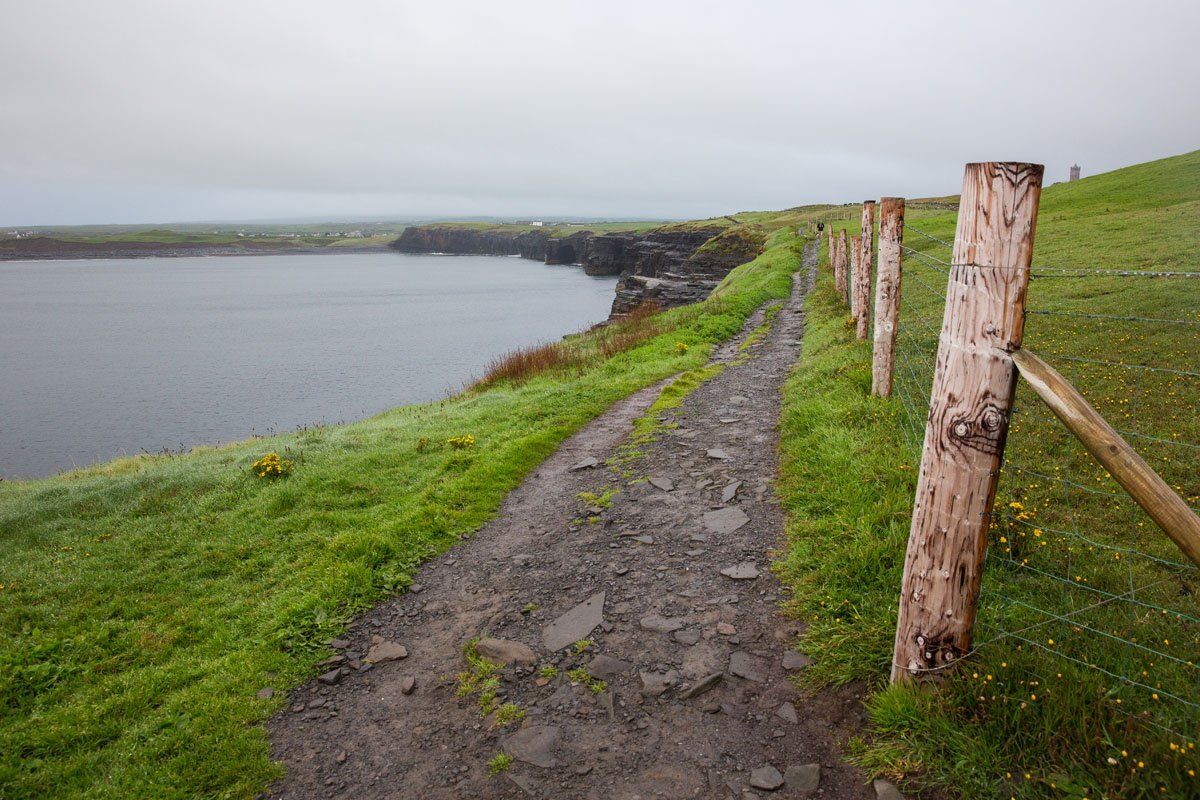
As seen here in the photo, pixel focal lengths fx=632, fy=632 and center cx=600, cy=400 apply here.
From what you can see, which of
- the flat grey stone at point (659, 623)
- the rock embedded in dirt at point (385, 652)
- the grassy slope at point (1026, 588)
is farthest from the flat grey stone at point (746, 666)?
the rock embedded in dirt at point (385, 652)

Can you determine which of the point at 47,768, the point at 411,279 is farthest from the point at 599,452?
the point at 411,279

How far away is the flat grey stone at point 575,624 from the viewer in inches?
243

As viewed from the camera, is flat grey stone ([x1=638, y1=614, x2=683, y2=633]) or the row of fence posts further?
flat grey stone ([x1=638, y1=614, x2=683, y2=633])

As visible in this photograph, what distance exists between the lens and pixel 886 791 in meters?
4.01

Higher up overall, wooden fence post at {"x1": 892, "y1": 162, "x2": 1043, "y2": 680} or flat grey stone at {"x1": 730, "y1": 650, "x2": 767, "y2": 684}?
wooden fence post at {"x1": 892, "y1": 162, "x2": 1043, "y2": 680}

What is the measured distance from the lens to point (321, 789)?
4777mm

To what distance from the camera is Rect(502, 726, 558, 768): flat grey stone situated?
4742 mm

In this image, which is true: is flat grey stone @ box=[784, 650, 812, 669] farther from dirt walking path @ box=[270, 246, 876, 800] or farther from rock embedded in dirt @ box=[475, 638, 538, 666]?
rock embedded in dirt @ box=[475, 638, 538, 666]

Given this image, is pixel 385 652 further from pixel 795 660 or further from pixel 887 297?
pixel 887 297

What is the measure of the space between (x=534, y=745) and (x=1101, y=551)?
5.40 meters

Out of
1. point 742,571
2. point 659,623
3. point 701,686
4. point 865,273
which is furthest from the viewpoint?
point 865,273

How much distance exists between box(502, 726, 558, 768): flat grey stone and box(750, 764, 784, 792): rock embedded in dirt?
1435mm

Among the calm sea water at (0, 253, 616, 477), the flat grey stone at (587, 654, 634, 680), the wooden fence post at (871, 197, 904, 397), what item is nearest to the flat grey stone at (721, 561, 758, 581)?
the flat grey stone at (587, 654, 634, 680)

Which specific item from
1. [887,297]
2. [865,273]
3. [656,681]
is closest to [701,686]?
[656,681]
